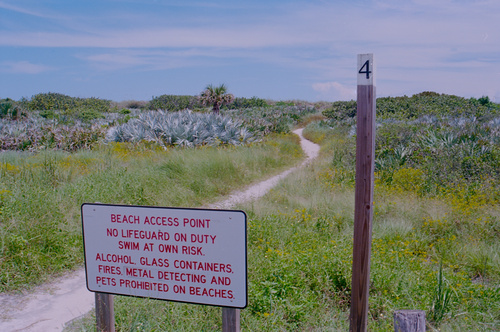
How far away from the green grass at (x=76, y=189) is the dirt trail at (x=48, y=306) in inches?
8.2

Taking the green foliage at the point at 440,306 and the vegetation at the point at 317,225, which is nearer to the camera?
the green foliage at the point at 440,306

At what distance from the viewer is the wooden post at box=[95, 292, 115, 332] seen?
2.89 m

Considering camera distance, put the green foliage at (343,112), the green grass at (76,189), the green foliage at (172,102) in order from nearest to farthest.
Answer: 1. the green grass at (76,189)
2. the green foliage at (343,112)
3. the green foliage at (172,102)

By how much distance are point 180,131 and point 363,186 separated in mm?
11674

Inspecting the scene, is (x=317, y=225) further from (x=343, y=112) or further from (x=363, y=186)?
(x=343, y=112)

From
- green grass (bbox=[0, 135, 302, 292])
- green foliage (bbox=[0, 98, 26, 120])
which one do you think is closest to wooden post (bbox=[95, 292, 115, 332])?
green grass (bbox=[0, 135, 302, 292])

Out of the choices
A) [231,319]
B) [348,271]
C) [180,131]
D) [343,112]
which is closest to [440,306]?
[348,271]

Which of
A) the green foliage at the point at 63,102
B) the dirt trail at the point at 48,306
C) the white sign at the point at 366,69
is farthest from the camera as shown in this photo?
the green foliage at the point at 63,102

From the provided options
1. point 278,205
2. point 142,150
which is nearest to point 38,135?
point 142,150

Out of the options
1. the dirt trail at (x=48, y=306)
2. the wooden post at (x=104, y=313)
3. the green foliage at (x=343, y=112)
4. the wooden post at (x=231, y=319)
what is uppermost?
the green foliage at (x=343, y=112)

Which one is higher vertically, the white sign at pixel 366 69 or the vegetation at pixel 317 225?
the white sign at pixel 366 69

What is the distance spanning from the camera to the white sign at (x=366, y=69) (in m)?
3.15

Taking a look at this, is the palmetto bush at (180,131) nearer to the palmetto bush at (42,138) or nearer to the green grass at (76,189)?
the green grass at (76,189)

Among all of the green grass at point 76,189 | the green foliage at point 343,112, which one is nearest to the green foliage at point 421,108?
the green foliage at point 343,112
